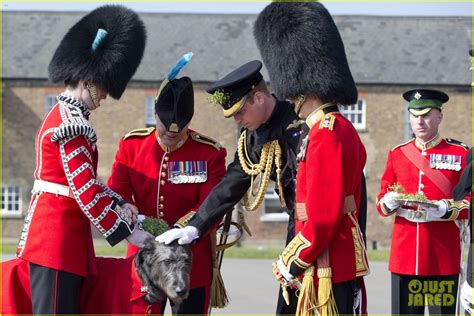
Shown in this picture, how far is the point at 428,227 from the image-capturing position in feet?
23.8

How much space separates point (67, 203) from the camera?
5000 millimetres

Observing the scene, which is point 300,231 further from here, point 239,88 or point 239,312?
point 239,312

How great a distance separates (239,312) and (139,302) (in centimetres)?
480

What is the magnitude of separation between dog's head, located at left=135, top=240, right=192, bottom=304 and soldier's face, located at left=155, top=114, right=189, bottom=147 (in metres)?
0.98

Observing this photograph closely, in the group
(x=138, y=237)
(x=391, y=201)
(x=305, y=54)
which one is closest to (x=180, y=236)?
(x=138, y=237)

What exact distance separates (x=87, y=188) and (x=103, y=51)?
37.8 inches

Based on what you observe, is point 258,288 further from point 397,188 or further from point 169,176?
point 169,176

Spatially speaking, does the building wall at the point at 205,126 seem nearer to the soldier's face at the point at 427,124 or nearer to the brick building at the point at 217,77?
the brick building at the point at 217,77

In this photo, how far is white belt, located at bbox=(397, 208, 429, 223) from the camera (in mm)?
7234

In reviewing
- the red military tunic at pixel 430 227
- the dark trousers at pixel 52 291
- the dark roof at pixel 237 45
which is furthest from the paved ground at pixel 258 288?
the dark roof at pixel 237 45

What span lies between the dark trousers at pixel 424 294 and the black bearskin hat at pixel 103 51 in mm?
3011

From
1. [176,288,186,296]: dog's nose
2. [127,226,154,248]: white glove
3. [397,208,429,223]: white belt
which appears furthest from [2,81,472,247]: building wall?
[176,288,186,296]: dog's nose

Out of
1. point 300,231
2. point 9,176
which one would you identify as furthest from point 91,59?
point 9,176

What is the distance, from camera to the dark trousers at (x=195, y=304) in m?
5.64
